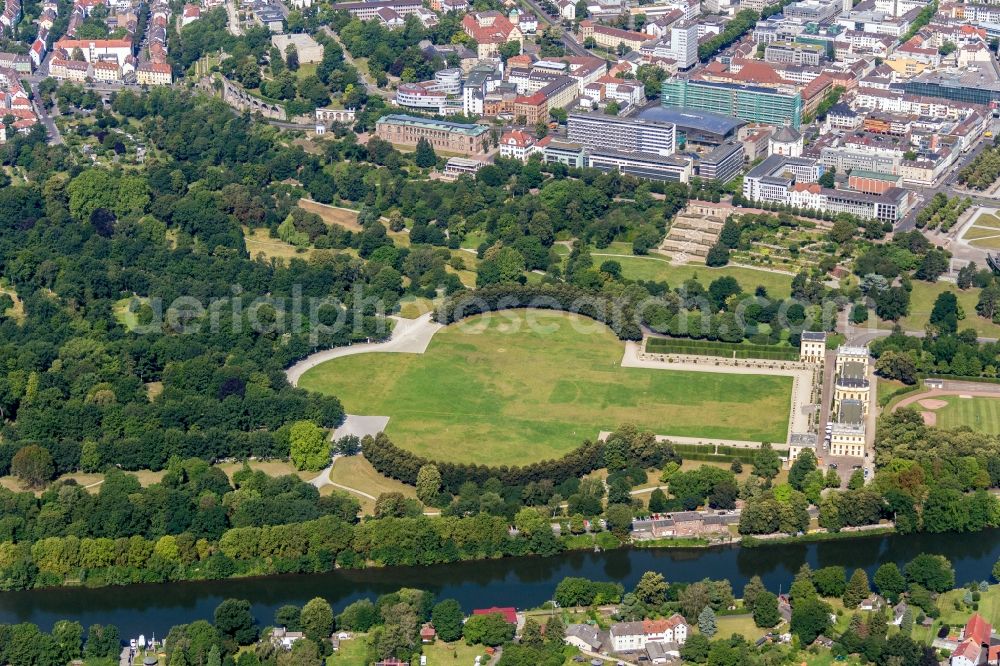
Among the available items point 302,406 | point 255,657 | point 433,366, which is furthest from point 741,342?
point 255,657

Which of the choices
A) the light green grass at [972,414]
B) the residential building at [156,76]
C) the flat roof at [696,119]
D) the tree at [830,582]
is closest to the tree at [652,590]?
the tree at [830,582]

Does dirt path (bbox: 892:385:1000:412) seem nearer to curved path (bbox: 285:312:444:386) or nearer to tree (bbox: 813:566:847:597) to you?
tree (bbox: 813:566:847:597)

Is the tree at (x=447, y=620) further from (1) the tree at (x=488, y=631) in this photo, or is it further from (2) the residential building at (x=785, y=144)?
(2) the residential building at (x=785, y=144)

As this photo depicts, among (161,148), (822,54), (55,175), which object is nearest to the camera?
(55,175)

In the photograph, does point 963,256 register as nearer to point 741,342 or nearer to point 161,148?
point 741,342

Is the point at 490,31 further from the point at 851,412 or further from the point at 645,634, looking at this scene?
the point at 645,634

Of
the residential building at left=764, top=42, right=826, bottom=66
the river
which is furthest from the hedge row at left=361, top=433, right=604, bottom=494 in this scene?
the residential building at left=764, top=42, right=826, bottom=66
